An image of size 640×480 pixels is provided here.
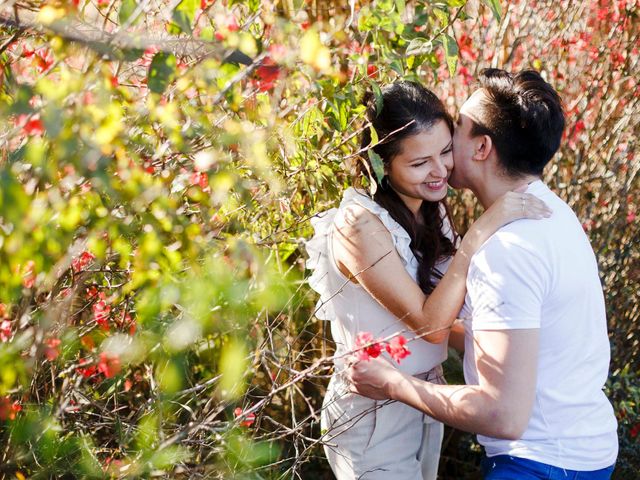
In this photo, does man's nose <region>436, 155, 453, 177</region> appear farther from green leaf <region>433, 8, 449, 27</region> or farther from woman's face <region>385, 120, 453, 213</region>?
green leaf <region>433, 8, 449, 27</region>

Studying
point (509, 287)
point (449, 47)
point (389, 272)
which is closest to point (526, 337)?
point (509, 287)

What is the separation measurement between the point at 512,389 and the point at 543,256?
37 centimetres

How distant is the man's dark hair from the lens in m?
2.32

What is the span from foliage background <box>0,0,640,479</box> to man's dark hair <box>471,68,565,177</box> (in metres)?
0.21

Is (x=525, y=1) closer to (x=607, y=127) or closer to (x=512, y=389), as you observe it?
(x=607, y=127)

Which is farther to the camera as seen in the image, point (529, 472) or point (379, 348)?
point (529, 472)

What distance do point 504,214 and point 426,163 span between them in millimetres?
420

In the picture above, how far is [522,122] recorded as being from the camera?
2.32 meters

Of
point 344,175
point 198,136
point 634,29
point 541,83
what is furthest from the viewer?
point 634,29

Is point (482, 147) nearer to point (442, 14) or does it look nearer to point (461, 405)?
point (442, 14)

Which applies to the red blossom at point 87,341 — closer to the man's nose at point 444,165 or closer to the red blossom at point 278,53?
the red blossom at point 278,53

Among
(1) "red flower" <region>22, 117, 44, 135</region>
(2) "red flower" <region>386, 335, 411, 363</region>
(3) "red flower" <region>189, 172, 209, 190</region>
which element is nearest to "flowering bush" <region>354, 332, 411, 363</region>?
(2) "red flower" <region>386, 335, 411, 363</region>

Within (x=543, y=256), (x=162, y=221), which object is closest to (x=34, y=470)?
(x=162, y=221)

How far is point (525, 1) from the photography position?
157 inches
